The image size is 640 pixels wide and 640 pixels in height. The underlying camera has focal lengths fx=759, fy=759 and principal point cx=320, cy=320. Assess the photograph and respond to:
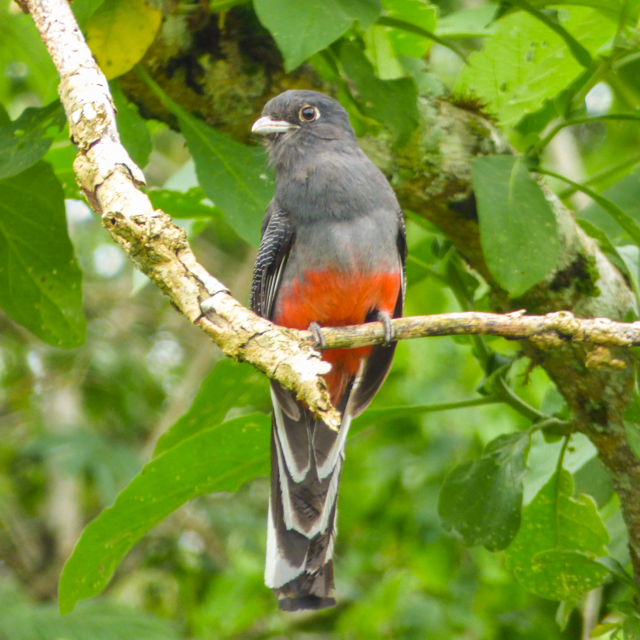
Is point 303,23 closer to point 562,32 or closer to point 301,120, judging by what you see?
point 562,32

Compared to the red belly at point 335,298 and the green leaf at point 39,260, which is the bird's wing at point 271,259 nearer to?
the red belly at point 335,298

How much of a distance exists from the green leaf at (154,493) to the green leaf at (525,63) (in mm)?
1413

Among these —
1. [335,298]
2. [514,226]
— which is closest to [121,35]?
[335,298]

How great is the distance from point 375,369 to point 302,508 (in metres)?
0.64

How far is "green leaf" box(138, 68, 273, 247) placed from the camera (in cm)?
253

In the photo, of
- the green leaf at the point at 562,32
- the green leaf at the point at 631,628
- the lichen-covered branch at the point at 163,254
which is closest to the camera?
the lichen-covered branch at the point at 163,254

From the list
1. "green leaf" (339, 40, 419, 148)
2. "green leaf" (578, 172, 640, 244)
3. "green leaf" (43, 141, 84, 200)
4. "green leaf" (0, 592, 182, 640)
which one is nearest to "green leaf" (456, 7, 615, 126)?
"green leaf" (339, 40, 419, 148)

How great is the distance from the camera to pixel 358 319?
289 centimetres

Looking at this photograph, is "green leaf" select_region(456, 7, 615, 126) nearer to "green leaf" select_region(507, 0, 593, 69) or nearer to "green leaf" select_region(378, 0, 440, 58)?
"green leaf" select_region(507, 0, 593, 69)

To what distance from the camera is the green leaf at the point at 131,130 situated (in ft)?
Result: 8.68

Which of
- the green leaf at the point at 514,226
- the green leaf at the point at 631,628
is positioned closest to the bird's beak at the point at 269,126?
the green leaf at the point at 514,226

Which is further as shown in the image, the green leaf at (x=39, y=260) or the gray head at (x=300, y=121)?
the gray head at (x=300, y=121)

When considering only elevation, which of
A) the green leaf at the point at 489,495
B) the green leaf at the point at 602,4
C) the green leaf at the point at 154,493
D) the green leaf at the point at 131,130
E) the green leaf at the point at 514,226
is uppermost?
the green leaf at the point at 602,4

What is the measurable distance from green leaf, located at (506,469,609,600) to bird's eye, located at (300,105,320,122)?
171cm
